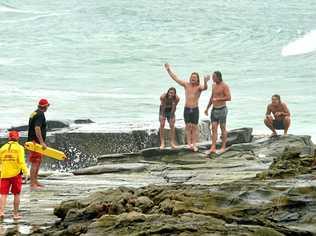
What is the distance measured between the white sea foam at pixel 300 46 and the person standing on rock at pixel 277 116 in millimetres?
30988

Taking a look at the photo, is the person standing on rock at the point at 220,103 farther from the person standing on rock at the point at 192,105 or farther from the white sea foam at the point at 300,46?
the white sea foam at the point at 300,46

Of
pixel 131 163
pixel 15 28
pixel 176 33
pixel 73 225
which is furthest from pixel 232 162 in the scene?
pixel 15 28

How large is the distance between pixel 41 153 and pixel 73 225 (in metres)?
4.35

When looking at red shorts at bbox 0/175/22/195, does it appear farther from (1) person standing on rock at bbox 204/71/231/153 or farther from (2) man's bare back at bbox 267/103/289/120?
(2) man's bare back at bbox 267/103/289/120

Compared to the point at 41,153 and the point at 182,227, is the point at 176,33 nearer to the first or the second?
the point at 41,153

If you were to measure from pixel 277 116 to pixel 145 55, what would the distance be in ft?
99.5

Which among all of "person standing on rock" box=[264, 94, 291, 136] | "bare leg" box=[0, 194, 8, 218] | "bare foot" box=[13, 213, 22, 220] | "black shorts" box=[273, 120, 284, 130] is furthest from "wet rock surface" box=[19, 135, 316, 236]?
"black shorts" box=[273, 120, 284, 130]

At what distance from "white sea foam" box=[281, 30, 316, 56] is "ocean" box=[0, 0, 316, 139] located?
0.07 meters

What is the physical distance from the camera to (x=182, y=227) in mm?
7473

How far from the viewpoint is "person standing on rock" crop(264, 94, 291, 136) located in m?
16.4

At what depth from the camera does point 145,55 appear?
4653cm

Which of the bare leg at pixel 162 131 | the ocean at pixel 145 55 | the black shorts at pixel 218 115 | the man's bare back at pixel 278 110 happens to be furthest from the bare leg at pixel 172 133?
the man's bare back at pixel 278 110

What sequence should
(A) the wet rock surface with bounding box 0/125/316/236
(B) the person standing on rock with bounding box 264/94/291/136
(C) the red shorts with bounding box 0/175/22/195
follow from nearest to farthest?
(A) the wet rock surface with bounding box 0/125/316/236 → (C) the red shorts with bounding box 0/175/22/195 → (B) the person standing on rock with bounding box 264/94/291/136

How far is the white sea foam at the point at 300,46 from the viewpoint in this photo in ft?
157
